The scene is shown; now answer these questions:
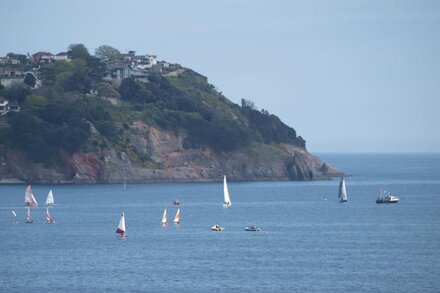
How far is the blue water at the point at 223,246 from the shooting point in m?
76.9

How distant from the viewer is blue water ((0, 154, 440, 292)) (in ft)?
252

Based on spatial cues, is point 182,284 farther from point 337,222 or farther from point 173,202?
point 173,202

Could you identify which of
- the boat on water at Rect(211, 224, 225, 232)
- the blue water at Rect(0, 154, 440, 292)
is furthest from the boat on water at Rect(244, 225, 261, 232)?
the boat on water at Rect(211, 224, 225, 232)

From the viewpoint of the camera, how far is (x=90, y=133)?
189 m

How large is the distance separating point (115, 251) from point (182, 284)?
19.1 meters

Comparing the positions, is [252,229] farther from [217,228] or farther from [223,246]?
[223,246]

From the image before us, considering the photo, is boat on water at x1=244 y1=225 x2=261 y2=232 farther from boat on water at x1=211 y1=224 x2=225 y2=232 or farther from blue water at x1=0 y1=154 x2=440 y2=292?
boat on water at x1=211 y1=224 x2=225 y2=232

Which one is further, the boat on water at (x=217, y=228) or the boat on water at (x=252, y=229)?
the boat on water at (x=217, y=228)

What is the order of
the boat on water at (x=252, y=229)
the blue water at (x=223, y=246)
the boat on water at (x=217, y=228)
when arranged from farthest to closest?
the boat on water at (x=217, y=228) → the boat on water at (x=252, y=229) → the blue water at (x=223, y=246)

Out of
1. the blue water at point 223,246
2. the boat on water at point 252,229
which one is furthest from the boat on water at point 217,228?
the boat on water at point 252,229

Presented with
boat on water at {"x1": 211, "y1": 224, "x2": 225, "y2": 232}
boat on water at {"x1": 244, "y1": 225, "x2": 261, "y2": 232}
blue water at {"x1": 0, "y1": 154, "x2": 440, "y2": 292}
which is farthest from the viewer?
boat on water at {"x1": 211, "y1": 224, "x2": 225, "y2": 232}

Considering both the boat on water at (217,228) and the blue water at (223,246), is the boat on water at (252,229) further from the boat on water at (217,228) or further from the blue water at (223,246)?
the boat on water at (217,228)

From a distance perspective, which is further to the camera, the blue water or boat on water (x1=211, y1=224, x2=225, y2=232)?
boat on water (x1=211, y1=224, x2=225, y2=232)

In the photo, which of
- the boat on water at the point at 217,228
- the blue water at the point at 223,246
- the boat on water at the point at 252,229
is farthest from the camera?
the boat on water at the point at 217,228
